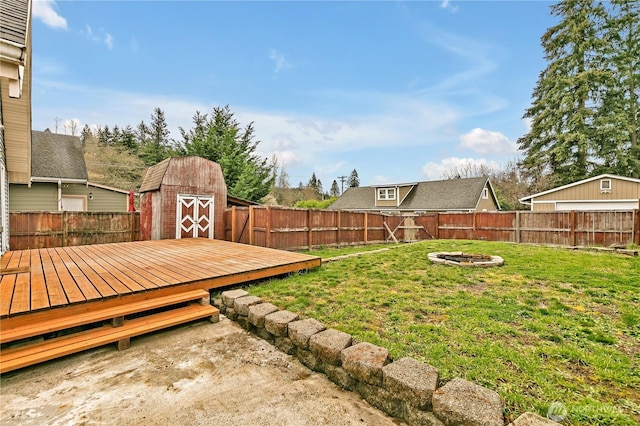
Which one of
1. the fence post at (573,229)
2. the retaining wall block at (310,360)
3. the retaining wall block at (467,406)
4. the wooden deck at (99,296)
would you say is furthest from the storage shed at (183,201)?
the fence post at (573,229)

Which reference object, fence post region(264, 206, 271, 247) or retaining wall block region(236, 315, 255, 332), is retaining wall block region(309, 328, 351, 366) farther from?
fence post region(264, 206, 271, 247)

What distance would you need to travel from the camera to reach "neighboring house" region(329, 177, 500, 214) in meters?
20.6

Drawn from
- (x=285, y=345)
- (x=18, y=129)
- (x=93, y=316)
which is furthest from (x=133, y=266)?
(x=18, y=129)

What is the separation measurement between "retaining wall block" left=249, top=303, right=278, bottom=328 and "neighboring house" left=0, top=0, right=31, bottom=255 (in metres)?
3.46

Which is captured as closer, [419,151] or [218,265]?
[218,265]

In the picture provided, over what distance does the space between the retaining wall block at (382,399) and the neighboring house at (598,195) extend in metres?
18.4

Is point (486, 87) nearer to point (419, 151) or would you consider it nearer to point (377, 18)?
point (377, 18)

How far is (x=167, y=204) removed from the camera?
955 cm

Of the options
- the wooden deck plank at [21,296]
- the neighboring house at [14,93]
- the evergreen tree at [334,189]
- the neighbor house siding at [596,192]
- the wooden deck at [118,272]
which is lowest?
the wooden deck at [118,272]

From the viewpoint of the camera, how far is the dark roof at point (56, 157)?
38.0ft

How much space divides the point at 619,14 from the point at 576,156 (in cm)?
928

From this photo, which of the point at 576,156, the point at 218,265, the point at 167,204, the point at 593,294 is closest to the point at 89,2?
the point at 167,204

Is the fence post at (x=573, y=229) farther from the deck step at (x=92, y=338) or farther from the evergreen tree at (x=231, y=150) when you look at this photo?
the evergreen tree at (x=231, y=150)

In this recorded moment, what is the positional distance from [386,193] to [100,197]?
61.4ft
